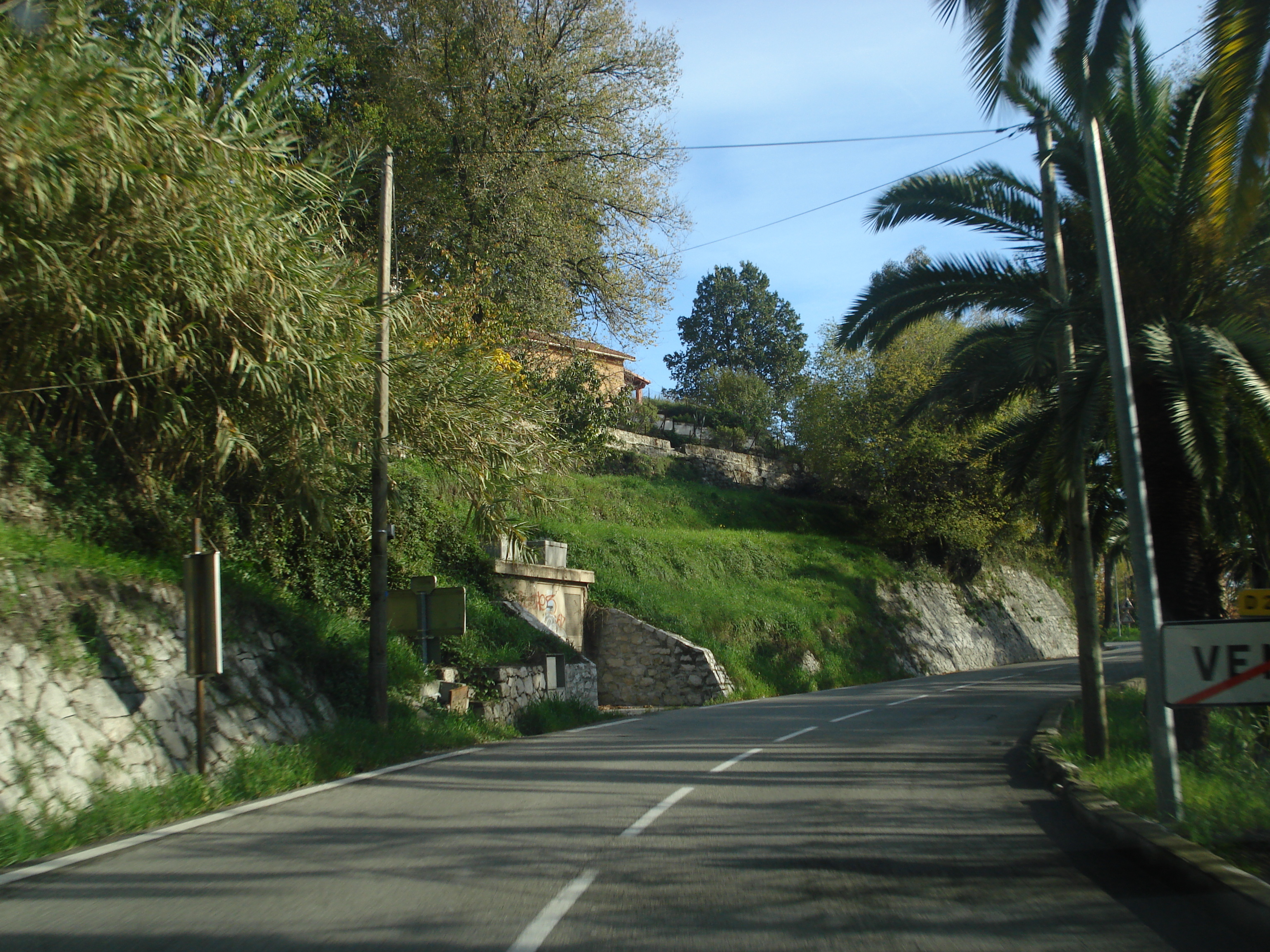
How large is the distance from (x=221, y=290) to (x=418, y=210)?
11920 millimetres

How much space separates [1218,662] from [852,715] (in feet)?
36.7

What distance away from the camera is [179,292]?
10242 millimetres

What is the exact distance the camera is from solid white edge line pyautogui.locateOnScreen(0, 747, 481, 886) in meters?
6.07

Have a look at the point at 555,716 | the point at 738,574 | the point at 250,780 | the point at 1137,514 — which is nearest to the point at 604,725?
the point at 555,716

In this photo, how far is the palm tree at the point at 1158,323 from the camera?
1052cm

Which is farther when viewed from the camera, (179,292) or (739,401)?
(739,401)

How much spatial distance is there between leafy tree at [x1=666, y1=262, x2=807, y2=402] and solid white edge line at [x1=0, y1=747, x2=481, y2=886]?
66.2 meters

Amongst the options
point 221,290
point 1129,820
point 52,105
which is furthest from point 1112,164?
point 52,105

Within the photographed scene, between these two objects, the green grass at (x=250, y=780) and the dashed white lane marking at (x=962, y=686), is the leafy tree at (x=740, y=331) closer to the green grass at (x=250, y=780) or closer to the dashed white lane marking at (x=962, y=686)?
the dashed white lane marking at (x=962, y=686)

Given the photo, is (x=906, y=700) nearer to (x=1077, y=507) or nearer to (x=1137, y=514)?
(x=1077, y=507)

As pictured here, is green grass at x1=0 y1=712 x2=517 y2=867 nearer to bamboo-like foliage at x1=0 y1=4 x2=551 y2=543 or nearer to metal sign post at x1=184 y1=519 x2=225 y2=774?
metal sign post at x1=184 y1=519 x2=225 y2=774

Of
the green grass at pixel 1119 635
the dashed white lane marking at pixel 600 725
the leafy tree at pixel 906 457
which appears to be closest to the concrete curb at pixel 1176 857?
the dashed white lane marking at pixel 600 725

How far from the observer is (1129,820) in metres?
6.88

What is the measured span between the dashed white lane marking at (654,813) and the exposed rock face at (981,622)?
1032 inches
